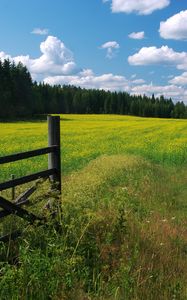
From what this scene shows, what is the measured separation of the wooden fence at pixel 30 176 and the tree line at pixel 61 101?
71.4 metres

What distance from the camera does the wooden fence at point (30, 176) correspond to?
5840 mm

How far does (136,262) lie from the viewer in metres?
5.97

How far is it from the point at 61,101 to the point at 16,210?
11652 centimetres

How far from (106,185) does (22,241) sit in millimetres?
6654

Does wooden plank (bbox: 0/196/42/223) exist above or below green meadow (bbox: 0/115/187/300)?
above

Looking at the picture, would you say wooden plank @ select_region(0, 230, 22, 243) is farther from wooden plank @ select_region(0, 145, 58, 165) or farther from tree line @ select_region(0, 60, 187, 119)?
tree line @ select_region(0, 60, 187, 119)

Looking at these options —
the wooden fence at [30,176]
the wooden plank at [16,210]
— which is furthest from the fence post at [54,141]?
the wooden plank at [16,210]

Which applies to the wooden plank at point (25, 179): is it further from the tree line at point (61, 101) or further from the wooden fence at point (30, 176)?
the tree line at point (61, 101)

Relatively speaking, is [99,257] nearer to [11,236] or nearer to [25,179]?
[11,236]

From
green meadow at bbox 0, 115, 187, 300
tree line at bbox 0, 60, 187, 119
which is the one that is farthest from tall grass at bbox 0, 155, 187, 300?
tree line at bbox 0, 60, 187, 119

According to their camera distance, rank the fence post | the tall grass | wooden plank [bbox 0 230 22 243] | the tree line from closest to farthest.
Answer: the tall grass < wooden plank [bbox 0 230 22 243] < the fence post < the tree line

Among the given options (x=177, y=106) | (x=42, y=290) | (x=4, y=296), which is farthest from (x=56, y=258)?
(x=177, y=106)

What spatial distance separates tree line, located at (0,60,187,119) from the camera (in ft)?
271

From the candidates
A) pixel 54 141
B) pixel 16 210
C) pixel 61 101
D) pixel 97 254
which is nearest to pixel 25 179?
pixel 16 210
